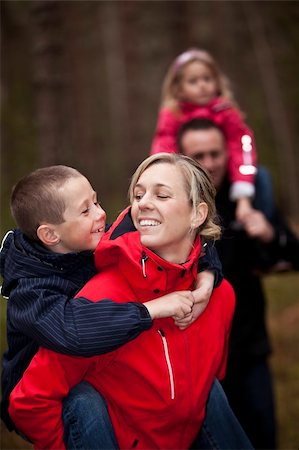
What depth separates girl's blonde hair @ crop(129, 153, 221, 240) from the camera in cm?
253

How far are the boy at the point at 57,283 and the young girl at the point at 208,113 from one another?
1.26 metres

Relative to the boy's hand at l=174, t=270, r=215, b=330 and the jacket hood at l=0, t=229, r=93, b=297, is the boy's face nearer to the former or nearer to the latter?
the jacket hood at l=0, t=229, r=93, b=297

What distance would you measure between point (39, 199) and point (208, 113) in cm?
189

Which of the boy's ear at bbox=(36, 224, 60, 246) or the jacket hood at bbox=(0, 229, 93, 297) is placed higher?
the boy's ear at bbox=(36, 224, 60, 246)

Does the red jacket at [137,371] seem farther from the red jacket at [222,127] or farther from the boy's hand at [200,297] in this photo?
the red jacket at [222,127]

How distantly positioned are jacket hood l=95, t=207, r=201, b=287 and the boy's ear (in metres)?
0.18

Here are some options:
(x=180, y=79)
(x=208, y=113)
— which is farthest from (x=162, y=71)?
Result: (x=208, y=113)

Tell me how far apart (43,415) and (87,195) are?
825 mm

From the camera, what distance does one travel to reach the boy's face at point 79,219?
8.11 feet

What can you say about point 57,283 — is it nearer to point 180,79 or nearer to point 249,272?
point 249,272

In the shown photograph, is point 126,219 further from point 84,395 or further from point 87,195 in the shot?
point 84,395

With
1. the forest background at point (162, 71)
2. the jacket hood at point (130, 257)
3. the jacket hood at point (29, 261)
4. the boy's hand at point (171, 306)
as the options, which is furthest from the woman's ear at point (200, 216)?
the forest background at point (162, 71)

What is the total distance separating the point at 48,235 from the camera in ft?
8.20

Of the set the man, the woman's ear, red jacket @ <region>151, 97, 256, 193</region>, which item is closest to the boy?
the woman's ear
